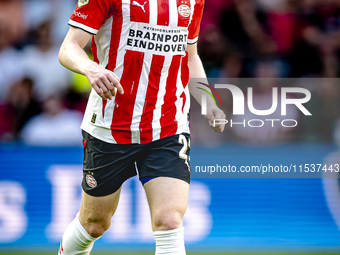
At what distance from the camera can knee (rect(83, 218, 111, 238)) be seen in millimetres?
2855

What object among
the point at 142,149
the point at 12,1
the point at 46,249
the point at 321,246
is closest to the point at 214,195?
the point at 321,246

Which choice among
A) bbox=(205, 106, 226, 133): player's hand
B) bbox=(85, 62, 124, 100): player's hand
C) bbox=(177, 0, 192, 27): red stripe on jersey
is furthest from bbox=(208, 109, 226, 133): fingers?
bbox=(85, 62, 124, 100): player's hand

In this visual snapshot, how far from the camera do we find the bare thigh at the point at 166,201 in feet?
8.18

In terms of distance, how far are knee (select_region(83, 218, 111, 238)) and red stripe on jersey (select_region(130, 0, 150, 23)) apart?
3.92 ft

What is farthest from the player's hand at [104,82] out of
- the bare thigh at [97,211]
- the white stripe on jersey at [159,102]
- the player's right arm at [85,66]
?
the bare thigh at [97,211]

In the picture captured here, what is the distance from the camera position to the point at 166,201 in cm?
253

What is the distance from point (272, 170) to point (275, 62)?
1.58 m

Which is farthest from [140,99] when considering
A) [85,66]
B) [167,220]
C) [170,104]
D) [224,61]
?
[224,61]

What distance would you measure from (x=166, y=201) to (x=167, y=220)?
0.10 metres

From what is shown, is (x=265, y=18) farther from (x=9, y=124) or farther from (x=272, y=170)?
(x=9, y=124)

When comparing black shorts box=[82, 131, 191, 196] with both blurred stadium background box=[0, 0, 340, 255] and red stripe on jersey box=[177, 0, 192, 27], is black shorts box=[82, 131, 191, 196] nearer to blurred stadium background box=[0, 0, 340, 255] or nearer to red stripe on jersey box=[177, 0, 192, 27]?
red stripe on jersey box=[177, 0, 192, 27]

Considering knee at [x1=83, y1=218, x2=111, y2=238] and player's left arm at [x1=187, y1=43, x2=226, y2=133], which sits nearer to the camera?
knee at [x1=83, y1=218, x2=111, y2=238]

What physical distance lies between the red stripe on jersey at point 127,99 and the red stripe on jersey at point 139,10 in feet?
0.61

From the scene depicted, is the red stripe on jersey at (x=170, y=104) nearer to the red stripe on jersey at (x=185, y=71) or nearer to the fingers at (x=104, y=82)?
the red stripe on jersey at (x=185, y=71)
